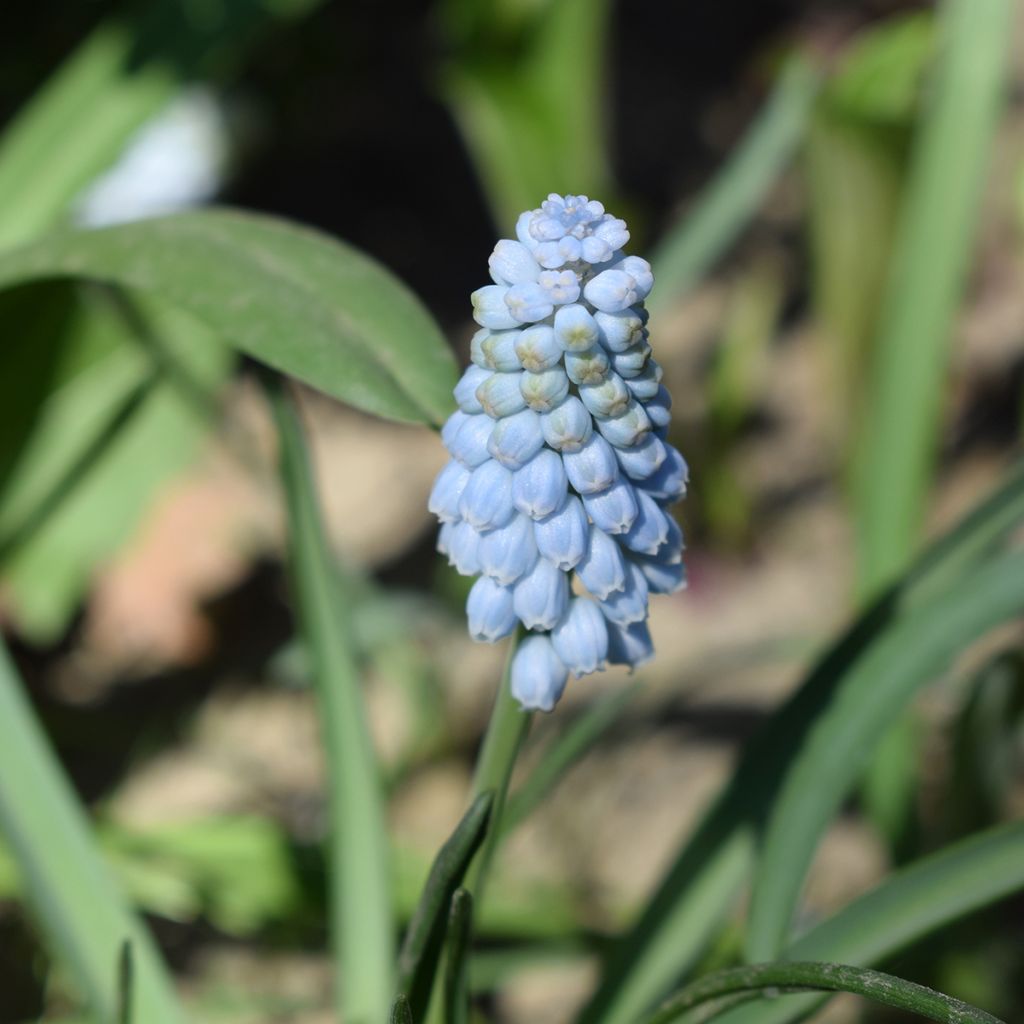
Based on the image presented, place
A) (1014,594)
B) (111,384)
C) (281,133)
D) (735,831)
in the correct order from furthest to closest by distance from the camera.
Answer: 1. (281,133)
2. (111,384)
3. (735,831)
4. (1014,594)

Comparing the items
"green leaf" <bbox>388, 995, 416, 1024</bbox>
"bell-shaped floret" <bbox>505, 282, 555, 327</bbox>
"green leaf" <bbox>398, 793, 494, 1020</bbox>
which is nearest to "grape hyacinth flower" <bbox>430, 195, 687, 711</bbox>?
"bell-shaped floret" <bbox>505, 282, 555, 327</bbox>

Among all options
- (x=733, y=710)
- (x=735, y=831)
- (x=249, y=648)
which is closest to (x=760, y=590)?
(x=733, y=710)

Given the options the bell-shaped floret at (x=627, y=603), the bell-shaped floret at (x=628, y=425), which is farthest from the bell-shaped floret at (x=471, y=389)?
the bell-shaped floret at (x=627, y=603)

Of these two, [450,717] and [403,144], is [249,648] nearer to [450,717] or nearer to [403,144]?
[450,717]

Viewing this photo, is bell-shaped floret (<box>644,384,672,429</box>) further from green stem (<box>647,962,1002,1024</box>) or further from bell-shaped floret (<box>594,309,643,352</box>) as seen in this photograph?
green stem (<box>647,962,1002,1024</box>)

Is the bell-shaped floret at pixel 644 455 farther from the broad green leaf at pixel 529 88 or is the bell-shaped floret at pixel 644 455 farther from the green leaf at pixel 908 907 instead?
the broad green leaf at pixel 529 88

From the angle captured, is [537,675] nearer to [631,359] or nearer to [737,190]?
[631,359]

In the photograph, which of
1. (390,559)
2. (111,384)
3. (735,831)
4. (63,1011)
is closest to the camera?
(735,831)
